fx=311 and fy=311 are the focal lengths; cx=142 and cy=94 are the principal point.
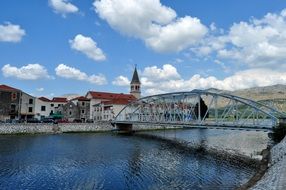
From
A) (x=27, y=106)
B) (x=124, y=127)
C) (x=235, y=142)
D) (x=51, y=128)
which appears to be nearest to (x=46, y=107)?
(x=27, y=106)

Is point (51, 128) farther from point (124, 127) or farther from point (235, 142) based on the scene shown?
point (235, 142)

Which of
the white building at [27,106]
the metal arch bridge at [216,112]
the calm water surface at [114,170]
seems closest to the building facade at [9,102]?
the white building at [27,106]

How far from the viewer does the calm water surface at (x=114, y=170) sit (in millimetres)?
25203

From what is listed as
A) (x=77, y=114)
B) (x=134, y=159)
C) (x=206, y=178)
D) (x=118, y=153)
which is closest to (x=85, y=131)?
(x=77, y=114)

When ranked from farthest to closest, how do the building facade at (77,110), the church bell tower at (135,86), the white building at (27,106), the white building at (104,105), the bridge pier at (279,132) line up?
1. the church bell tower at (135,86)
2. the building facade at (77,110)
3. the white building at (104,105)
4. the white building at (27,106)
5. the bridge pier at (279,132)

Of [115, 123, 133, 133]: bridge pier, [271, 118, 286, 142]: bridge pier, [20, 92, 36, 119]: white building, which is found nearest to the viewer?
[271, 118, 286, 142]: bridge pier

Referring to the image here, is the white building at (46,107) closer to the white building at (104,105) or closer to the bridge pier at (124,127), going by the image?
the white building at (104,105)

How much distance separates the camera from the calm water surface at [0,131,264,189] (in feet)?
82.7

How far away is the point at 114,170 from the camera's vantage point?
3044 cm

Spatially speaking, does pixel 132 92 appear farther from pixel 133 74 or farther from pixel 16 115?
pixel 16 115

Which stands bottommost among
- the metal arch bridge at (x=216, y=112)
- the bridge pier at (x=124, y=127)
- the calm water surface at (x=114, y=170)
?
the calm water surface at (x=114, y=170)

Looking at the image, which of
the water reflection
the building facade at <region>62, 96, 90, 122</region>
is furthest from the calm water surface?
the building facade at <region>62, 96, 90, 122</region>

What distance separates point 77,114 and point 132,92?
97.4ft

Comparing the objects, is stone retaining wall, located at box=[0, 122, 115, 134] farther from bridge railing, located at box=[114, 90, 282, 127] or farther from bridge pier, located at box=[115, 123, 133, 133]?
bridge railing, located at box=[114, 90, 282, 127]
